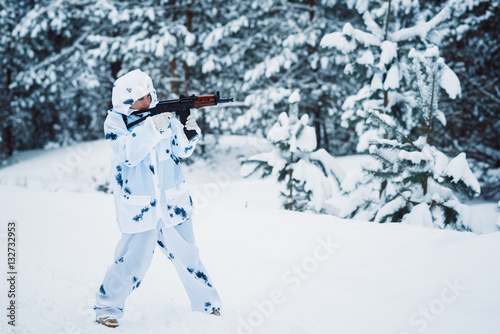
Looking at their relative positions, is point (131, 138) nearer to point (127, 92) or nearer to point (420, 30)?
point (127, 92)

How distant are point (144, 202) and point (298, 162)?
2906 mm

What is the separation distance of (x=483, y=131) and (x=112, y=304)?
940 centimetres

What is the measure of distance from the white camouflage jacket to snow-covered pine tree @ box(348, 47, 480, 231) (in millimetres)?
2312

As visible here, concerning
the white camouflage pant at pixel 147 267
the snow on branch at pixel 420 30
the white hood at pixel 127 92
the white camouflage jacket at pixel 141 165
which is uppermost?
the snow on branch at pixel 420 30

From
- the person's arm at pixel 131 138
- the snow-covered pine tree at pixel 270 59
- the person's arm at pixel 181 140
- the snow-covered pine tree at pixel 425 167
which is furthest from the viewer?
the snow-covered pine tree at pixel 270 59

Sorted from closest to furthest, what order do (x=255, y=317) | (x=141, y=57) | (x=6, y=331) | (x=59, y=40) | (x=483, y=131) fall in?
(x=6, y=331) → (x=255, y=317) → (x=483, y=131) → (x=141, y=57) → (x=59, y=40)

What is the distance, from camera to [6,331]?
2684mm

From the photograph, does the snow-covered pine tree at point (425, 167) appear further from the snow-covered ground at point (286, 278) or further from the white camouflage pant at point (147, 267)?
the white camouflage pant at point (147, 267)

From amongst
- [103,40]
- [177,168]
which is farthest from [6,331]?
[103,40]

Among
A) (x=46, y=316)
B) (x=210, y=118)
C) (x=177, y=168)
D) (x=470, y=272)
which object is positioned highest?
(x=177, y=168)

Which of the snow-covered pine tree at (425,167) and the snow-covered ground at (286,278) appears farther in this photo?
the snow-covered pine tree at (425,167)

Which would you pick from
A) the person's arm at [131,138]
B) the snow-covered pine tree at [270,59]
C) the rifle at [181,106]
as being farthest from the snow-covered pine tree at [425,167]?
the snow-covered pine tree at [270,59]

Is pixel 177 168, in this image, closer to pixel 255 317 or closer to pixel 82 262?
pixel 255 317

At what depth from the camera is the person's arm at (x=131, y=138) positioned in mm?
2668
